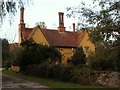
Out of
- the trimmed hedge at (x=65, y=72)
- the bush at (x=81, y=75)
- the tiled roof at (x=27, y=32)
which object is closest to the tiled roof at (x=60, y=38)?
the tiled roof at (x=27, y=32)

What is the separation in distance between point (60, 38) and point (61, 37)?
1.97 ft

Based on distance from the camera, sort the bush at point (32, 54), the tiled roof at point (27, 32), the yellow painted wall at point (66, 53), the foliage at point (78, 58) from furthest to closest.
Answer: the tiled roof at point (27, 32) < the yellow painted wall at point (66, 53) < the foliage at point (78, 58) < the bush at point (32, 54)

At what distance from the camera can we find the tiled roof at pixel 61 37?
223 ft

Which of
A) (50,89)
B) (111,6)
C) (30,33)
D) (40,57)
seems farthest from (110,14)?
(30,33)

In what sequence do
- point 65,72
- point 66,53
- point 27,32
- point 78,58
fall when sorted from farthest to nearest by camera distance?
point 27,32
point 66,53
point 78,58
point 65,72

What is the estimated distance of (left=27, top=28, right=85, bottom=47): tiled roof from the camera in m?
67.9

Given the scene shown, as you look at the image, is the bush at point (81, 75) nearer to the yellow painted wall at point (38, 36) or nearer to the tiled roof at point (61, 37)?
the tiled roof at point (61, 37)

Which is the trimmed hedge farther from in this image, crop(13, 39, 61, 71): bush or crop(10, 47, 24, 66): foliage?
crop(10, 47, 24, 66): foliage

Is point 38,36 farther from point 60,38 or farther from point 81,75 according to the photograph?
point 81,75

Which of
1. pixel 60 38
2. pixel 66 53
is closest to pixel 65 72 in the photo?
pixel 66 53

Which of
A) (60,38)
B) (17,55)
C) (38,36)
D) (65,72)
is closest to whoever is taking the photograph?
(65,72)

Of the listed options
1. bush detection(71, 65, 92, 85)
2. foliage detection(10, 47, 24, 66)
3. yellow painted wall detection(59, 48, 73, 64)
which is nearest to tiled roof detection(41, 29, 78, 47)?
yellow painted wall detection(59, 48, 73, 64)

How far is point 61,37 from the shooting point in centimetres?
7038

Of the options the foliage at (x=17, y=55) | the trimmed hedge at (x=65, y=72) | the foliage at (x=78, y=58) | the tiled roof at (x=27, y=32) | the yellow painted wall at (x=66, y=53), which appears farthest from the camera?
the tiled roof at (x=27, y=32)
